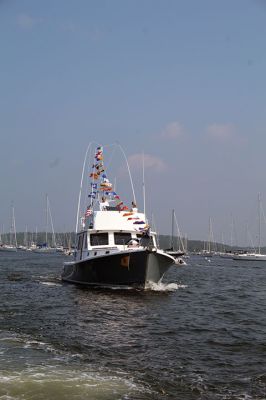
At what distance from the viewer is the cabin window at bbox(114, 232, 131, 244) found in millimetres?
26125

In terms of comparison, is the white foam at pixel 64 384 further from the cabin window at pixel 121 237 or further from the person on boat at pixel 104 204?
the person on boat at pixel 104 204

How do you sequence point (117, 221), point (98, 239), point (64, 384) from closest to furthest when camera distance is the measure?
point (64, 384), point (98, 239), point (117, 221)

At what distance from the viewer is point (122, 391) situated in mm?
8297

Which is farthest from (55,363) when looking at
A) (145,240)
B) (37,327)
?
(145,240)

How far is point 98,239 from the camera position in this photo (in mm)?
26172

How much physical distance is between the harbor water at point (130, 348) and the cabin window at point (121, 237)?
16.7ft

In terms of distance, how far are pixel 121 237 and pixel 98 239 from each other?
1282 millimetres

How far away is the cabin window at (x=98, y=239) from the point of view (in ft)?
85.7

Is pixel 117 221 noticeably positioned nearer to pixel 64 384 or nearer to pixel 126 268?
pixel 126 268

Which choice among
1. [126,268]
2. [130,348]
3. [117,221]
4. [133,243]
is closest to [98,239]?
[117,221]

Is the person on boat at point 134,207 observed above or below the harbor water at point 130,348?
above

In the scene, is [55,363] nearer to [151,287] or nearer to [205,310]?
[205,310]

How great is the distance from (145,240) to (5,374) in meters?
16.8

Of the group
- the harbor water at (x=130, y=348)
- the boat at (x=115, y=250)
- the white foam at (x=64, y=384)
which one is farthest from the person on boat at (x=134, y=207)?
the white foam at (x=64, y=384)
